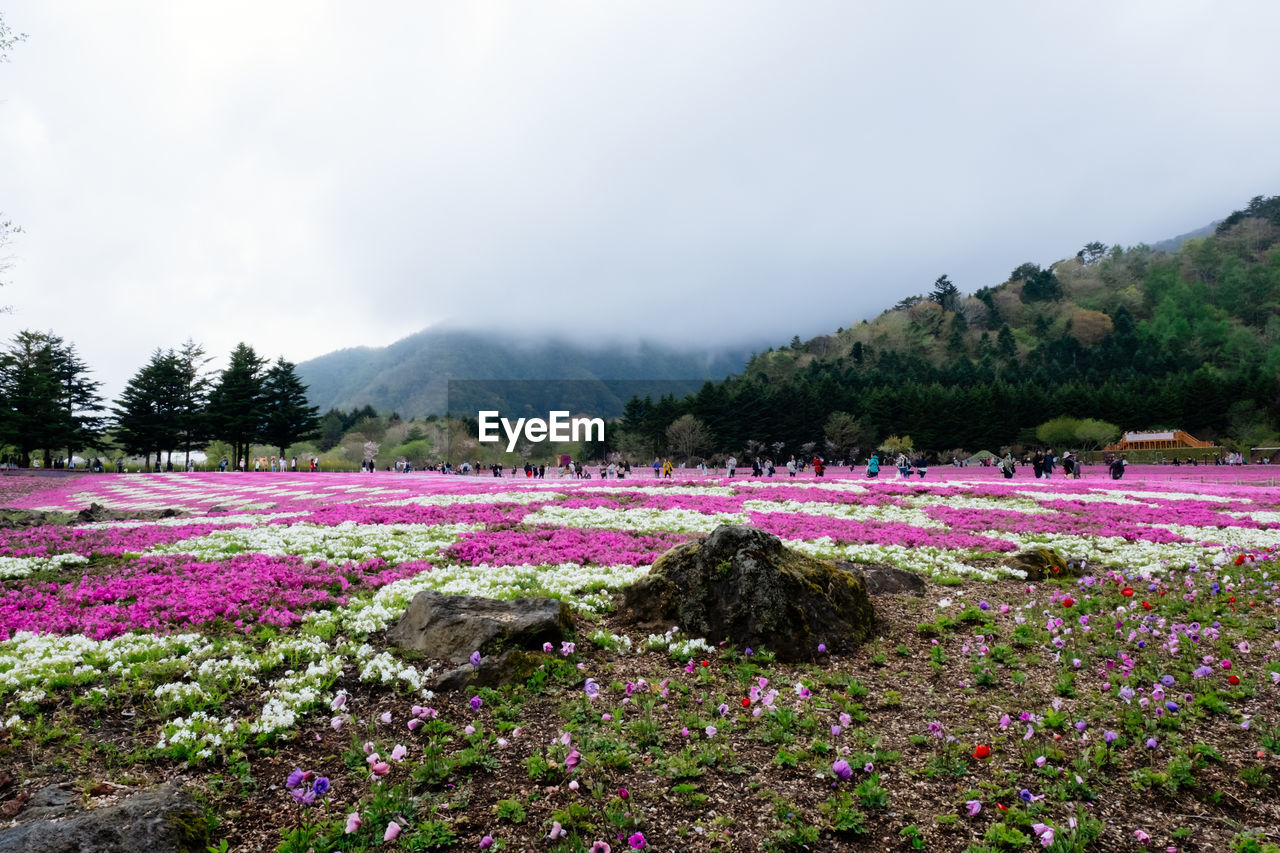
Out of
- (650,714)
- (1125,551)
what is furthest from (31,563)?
(1125,551)

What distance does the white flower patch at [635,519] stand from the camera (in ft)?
63.7

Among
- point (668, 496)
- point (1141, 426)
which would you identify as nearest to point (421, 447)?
point (668, 496)

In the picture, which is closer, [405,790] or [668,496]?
[405,790]

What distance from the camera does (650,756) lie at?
591 centimetres

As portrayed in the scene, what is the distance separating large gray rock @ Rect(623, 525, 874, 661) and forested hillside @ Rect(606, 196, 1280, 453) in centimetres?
9964

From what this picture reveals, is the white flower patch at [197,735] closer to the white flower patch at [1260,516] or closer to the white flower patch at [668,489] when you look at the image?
the white flower patch at [668,489]

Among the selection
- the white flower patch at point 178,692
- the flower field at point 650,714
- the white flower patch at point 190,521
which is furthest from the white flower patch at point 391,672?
the white flower patch at point 190,521

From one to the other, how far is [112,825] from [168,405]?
101758 millimetres

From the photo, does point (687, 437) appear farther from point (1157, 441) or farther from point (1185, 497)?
point (1185, 497)

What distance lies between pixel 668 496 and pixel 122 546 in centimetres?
1984

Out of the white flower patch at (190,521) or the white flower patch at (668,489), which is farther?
the white flower patch at (668,489)

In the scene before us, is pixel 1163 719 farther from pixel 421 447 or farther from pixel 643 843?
pixel 421 447

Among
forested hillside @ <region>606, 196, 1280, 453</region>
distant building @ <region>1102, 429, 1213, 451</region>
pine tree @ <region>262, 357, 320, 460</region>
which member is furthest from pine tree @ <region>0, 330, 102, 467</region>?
distant building @ <region>1102, 429, 1213, 451</region>

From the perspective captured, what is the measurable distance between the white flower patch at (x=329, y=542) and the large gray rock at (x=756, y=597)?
714 cm
